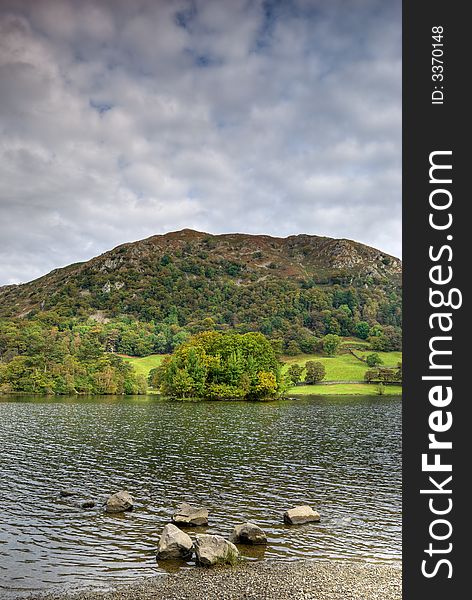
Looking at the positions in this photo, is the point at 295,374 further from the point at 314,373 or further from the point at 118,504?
the point at 118,504

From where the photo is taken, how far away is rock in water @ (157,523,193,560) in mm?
22344

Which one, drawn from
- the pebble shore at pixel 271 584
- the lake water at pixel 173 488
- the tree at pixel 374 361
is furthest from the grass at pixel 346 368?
the pebble shore at pixel 271 584

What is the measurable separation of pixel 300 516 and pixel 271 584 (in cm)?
888

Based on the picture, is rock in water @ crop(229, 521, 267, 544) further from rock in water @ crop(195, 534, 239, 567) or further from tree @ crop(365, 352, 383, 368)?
tree @ crop(365, 352, 383, 368)

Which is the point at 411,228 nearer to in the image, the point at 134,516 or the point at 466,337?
the point at 466,337

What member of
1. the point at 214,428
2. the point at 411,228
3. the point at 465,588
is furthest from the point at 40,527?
the point at 214,428

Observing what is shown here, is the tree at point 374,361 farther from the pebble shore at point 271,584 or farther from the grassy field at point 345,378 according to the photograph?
the pebble shore at point 271,584

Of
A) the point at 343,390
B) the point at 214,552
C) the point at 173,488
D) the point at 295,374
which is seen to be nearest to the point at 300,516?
the point at 214,552

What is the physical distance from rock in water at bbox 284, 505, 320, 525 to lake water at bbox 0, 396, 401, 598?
48cm

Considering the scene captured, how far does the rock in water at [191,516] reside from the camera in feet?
89.4

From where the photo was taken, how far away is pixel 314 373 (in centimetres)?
17212

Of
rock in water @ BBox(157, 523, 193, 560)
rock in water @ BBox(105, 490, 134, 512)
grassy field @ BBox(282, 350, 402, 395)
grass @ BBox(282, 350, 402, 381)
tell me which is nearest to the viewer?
rock in water @ BBox(157, 523, 193, 560)

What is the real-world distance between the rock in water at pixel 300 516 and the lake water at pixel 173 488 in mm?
485

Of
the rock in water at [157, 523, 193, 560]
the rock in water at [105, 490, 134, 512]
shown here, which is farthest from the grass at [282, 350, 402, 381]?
the rock in water at [157, 523, 193, 560]
